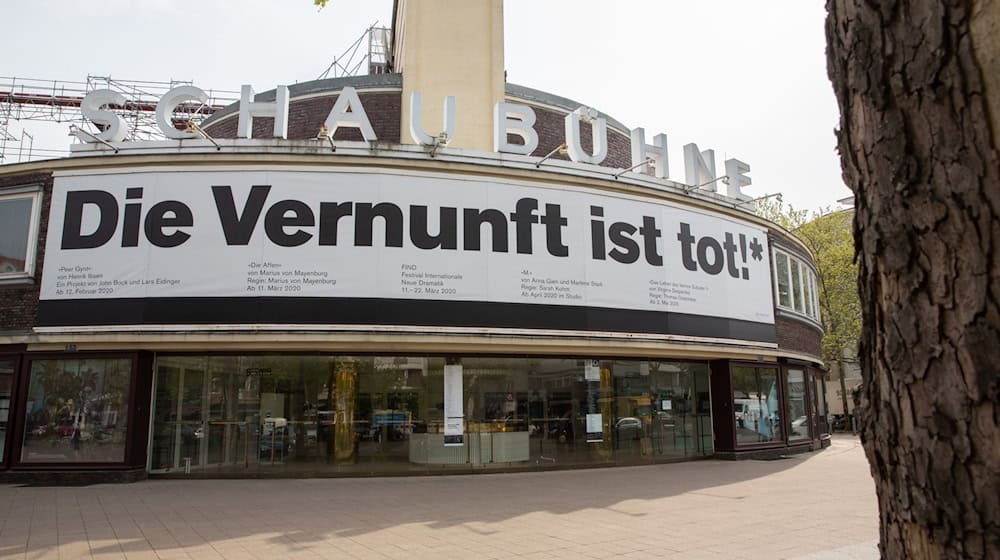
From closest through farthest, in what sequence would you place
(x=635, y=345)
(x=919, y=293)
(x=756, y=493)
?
(x=919, y=293), (x=756, y=493), (x=635, y=345)

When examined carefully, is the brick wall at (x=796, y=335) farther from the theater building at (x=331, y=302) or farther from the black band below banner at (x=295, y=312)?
the black band below banner at (x=295, y=312)

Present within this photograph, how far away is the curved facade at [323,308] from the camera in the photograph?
49.2 ft

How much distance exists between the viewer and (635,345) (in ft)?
54.5

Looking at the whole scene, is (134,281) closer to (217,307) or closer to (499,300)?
(217,307)

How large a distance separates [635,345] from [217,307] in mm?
9026

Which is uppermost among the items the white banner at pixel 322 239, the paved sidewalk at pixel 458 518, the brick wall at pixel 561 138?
the brick wall at pixel 561 138

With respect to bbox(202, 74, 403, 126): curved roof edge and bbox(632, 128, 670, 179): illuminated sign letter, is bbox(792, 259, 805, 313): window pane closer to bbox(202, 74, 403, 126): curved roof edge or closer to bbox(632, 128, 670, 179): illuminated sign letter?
bbox(632, 128, 670, 179): illuminated sign letter

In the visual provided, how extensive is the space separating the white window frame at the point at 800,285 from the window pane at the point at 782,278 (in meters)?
0.04

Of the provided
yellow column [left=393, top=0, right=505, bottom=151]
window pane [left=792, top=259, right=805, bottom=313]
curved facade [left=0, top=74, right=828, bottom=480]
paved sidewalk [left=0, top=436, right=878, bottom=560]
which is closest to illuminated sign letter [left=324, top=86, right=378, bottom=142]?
curved facade [left=0, top=74, right=828, bottom=480]

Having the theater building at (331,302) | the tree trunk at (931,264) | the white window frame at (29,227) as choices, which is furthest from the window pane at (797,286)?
the tree trunk at (931,264)

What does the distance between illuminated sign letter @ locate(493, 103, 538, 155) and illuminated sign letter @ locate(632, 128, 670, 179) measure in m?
2.77

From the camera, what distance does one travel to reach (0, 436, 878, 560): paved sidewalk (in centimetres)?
845

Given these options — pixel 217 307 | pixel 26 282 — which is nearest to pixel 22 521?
pixel 217 307

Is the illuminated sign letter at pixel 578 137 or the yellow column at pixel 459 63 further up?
the yellow column at pixel 459 63
